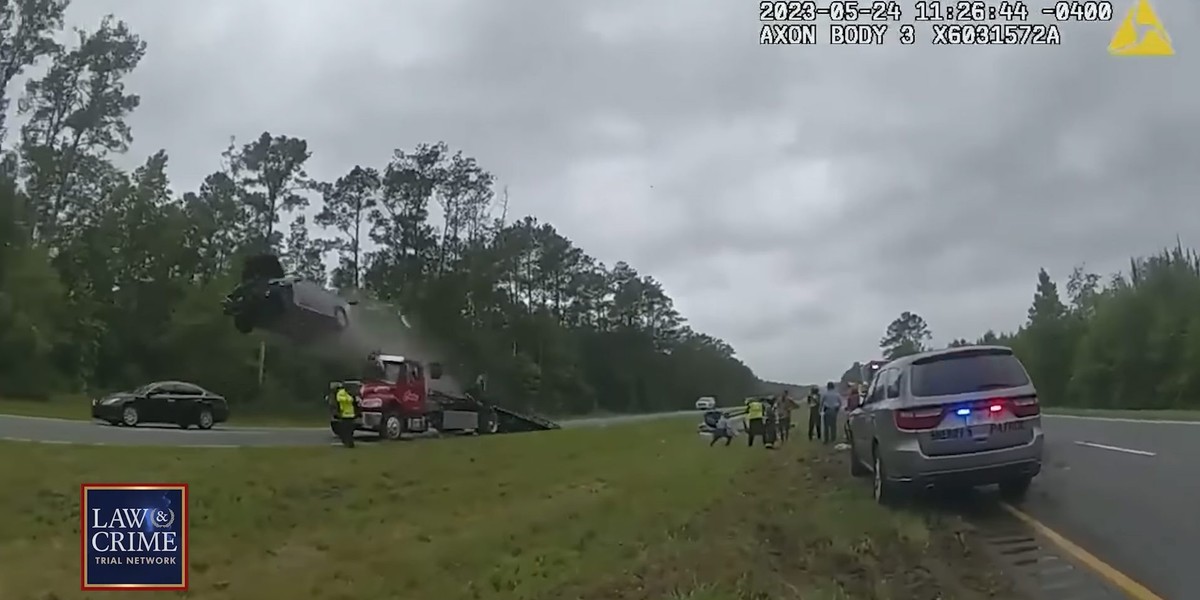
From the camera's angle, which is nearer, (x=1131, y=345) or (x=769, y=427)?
(x=769, y=427)

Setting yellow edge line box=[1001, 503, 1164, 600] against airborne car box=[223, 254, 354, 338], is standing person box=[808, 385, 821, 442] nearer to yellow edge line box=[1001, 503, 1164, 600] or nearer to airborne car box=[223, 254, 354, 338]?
airborne car box=[223, 254, 354, 338]

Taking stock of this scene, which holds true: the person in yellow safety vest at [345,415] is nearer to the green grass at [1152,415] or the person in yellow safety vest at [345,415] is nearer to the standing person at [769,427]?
the standing person at [769,427]

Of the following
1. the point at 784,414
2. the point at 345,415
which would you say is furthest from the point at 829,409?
the point at 345,415

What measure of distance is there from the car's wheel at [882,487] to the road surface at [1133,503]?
141 centimetres

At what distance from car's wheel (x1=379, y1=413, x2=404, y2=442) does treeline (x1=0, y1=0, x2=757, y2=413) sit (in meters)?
1.66

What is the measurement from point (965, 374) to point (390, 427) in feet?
62.7

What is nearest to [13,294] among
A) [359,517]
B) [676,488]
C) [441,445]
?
[441,445]

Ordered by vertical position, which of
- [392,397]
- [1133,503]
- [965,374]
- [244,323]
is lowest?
[1133,503]

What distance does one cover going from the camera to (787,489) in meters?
16.1

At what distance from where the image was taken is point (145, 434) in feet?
74.0

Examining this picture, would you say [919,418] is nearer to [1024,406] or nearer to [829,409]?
[1024,406]

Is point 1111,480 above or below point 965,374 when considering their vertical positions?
below

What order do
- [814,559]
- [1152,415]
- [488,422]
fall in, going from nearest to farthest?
[814,559], [488,422], [1152,415]

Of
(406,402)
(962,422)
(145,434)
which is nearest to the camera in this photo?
(962,422)
